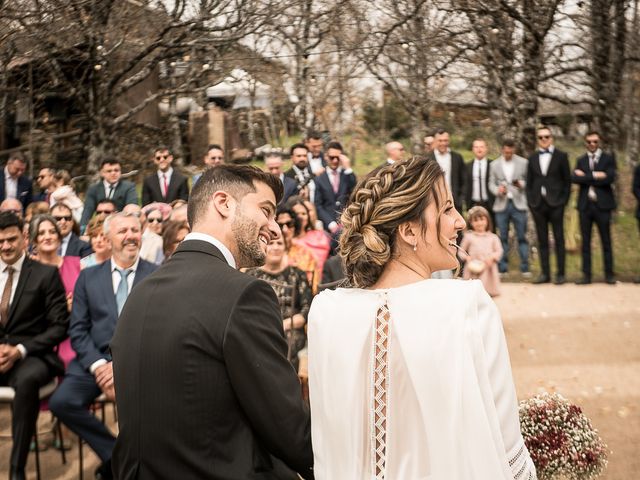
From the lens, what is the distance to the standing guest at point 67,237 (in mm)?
8180

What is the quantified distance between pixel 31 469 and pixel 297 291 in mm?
2534

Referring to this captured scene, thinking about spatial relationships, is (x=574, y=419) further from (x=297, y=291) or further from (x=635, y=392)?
(x=635, y=392)

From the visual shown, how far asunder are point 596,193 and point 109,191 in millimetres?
6528

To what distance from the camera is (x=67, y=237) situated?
8.27 meters

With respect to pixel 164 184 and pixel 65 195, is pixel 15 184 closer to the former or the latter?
pixel 65 195

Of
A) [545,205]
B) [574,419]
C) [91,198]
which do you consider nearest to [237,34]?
[91,198]

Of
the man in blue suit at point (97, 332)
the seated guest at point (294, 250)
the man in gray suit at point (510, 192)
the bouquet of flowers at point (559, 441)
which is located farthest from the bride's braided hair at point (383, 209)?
the man in gray suit at point (510, 192)

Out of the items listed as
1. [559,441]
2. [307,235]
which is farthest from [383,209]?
[307,235]

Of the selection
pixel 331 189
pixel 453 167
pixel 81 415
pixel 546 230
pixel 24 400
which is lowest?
pixel 81 415

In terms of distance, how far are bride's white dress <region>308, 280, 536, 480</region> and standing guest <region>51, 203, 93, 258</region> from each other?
20.6 ft

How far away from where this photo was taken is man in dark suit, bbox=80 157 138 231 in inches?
401

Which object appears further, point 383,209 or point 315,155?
point 315,155

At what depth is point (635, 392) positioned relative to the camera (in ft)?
23.3

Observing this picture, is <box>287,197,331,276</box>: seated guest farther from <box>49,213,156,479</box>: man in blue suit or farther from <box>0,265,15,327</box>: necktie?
<box>0,265,15,327</box>: necktie
